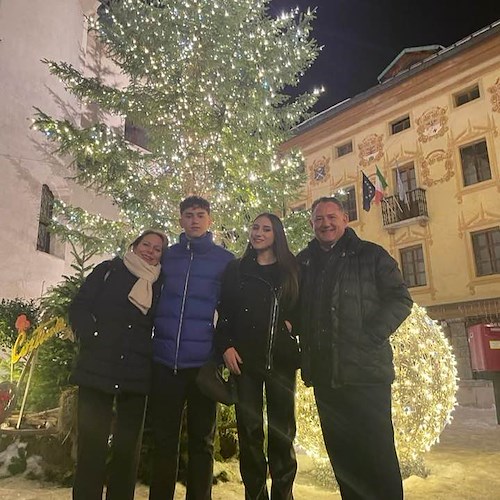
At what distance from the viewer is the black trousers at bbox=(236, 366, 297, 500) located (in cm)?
285

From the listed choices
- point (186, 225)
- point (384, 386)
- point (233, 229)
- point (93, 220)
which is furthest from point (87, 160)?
point (384, 386)

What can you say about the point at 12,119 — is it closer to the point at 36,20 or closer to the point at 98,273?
the point at 36,20

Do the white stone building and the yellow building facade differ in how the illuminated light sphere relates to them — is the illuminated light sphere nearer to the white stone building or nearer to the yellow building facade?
the white stone building

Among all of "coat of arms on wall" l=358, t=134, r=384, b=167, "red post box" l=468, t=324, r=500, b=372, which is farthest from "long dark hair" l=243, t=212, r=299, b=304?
"coat of arms on wall" l=358, t=134, r=384, b=167

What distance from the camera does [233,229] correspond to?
8438mm

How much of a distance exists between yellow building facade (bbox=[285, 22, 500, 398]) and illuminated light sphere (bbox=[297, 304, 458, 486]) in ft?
30.5

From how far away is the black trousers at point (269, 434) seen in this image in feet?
9.36

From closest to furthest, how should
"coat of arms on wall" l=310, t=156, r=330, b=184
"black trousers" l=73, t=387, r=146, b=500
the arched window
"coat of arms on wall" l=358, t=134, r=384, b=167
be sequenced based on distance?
"black trousers" l=73, t=387, r=146, b=500
the arched window
"coat of arms on wall" l=358, t=134, r=384, b=167
"coat of arms on wall" l=310, t=156, r=330, b=184

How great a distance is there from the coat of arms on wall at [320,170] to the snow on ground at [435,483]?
15.4 meters

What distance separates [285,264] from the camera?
306 centimetres

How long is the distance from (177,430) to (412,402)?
2593 mm

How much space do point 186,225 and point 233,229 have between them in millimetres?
5178

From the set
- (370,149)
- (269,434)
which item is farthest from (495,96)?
(269,434)

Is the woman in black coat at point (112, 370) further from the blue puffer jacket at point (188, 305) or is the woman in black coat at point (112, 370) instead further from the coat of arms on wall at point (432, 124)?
the coat of arms on wall at point (432, 124)
